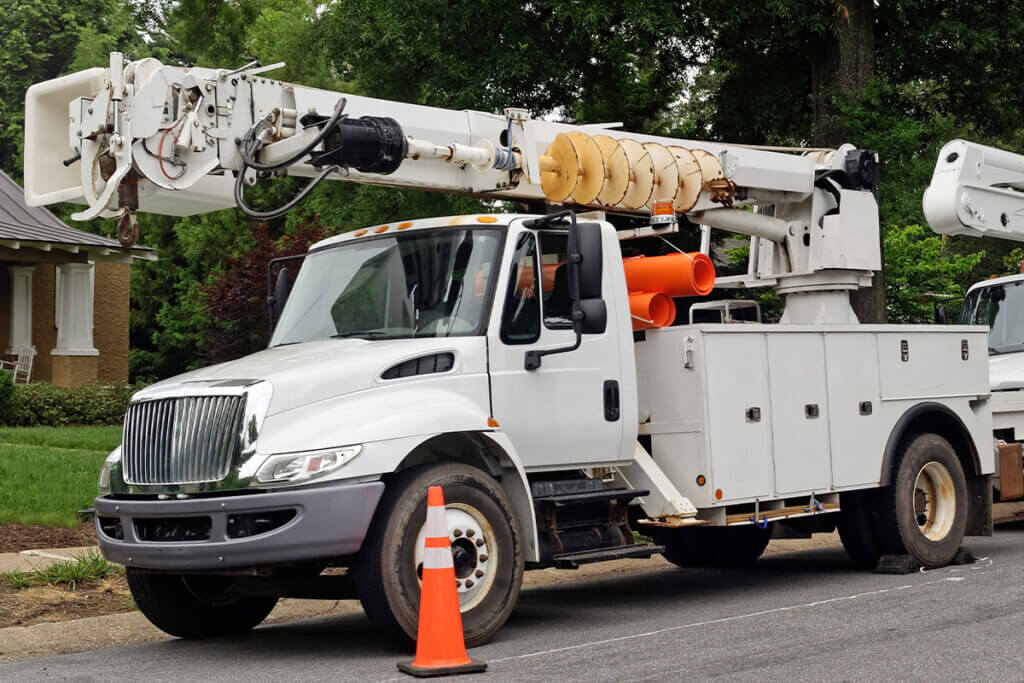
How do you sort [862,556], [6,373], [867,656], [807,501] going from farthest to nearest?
[6,373] < [862,556] < [807,501] < [867,656]

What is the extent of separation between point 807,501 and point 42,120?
20.2ft

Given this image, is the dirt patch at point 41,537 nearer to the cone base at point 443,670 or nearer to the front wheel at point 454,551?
the front wheel at point 454,551

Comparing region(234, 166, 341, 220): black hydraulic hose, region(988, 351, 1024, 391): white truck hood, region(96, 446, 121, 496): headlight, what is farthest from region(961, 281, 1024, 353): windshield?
region(96, 446, 121, 496): headlight

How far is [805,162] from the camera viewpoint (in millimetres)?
11781

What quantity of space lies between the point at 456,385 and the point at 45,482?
787cm

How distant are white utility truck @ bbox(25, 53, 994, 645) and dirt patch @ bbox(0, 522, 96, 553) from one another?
3567 millimetres

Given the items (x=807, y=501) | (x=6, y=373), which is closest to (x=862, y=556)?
(x=807, y=501)

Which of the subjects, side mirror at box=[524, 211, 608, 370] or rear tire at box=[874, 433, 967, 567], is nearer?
side mirror at box=[524, 211, 608, 370]

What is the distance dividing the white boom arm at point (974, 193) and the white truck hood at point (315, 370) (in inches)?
254

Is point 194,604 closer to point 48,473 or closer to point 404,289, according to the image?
point 404,289

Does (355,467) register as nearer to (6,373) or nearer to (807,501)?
(807,501)

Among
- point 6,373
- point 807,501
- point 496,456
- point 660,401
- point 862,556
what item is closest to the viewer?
point 496,456

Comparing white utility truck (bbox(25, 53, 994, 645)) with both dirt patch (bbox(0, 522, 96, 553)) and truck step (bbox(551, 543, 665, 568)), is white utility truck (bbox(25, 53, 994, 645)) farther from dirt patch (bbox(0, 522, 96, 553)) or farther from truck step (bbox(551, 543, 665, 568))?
dirt patch (bbox(0, 522, 96, 553))

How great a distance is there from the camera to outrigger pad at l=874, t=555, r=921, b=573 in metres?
11.1
